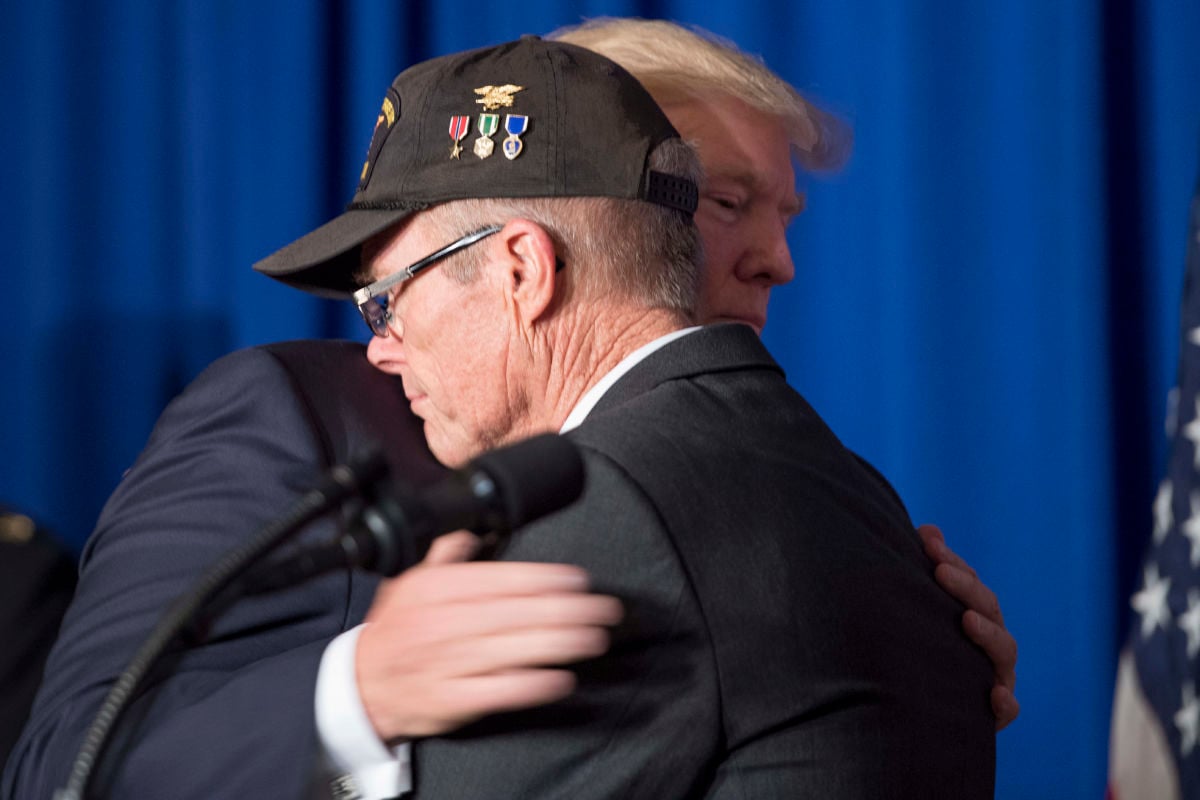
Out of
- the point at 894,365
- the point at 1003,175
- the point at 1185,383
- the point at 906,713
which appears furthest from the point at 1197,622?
the point at 906,713

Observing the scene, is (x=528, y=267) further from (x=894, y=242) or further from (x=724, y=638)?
(x=894, y=242)

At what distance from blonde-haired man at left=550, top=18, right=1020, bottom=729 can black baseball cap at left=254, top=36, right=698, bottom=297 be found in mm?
545

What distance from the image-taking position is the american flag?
1915 mm

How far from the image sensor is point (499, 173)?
1.17 meters

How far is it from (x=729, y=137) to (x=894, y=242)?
2.46 ft

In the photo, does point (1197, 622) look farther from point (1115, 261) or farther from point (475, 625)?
point (475, 625)

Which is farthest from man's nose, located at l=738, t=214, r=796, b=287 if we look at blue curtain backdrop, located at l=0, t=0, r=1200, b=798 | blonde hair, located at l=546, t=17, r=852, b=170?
blue curtain backdrop, located at l=0, t=0, r=1200, b=798

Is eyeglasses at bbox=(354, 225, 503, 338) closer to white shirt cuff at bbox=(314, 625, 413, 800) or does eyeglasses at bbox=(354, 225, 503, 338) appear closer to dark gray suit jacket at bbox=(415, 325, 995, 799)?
dark gray suit jacket at bbox=(415, 325, 995, 799)

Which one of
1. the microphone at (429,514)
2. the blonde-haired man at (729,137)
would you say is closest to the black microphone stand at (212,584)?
the microphone at (429,514)

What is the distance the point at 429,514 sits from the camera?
0.56 m

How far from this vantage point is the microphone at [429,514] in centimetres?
56

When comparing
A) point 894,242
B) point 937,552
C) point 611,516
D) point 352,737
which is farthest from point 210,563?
point 894,242

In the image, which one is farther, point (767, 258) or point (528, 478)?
point (767, 258)

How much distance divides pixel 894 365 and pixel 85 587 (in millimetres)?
1650
